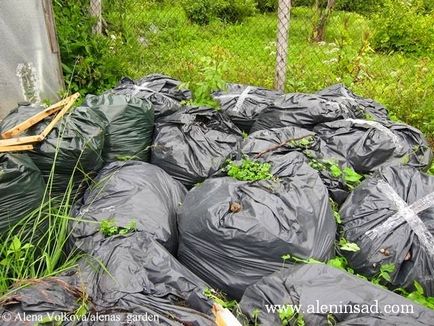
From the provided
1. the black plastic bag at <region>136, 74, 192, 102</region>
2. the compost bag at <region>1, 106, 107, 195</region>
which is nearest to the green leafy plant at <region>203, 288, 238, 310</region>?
the compost bag at <region>1, 106, 107, 195</region>

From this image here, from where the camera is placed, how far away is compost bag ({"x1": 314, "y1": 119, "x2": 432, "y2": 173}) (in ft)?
7.76

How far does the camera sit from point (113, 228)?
181 cm

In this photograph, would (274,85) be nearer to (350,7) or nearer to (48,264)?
(48,264)

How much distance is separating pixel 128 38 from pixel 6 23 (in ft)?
4.52

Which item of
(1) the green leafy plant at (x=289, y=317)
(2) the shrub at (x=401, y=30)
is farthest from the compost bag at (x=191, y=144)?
(2) the shrub at (x=401, y=30)

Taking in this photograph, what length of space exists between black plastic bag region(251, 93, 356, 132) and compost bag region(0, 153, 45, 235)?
4.81 feet

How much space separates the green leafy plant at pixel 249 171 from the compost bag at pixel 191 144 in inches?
11.6

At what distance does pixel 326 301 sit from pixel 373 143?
124 cm

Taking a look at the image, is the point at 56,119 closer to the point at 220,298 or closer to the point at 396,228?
the point at 220,298

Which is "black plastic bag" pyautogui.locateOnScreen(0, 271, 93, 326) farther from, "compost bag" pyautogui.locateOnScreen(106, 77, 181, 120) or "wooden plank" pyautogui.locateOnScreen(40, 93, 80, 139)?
"compost bag" pyautogui.locateOnScreen(106, 77, 181, 120)

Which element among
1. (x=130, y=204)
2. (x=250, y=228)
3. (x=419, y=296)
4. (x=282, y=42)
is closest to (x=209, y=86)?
(x=282, y=42)

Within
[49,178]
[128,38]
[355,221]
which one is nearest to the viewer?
[355,221]

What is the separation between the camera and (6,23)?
2711mm

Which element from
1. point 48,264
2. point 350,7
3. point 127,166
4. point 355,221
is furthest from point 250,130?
point 350,7
